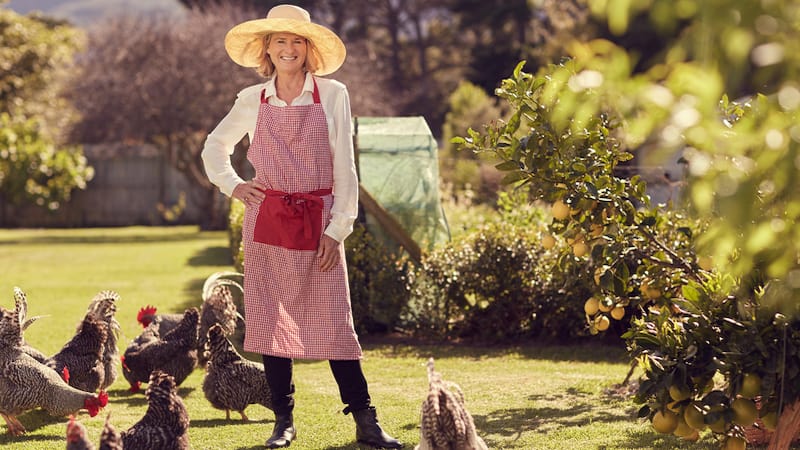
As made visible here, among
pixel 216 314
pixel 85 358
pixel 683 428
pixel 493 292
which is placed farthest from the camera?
pixel 493 292

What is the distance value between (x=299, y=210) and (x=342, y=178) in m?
0.25

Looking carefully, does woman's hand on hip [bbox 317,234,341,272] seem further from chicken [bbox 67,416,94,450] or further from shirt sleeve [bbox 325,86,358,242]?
chicken [bbox 67,416,94,450]

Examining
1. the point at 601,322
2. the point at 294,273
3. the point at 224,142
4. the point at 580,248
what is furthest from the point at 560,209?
the point at 224,142

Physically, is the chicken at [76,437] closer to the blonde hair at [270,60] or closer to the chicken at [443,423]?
the chicken at [443,423]

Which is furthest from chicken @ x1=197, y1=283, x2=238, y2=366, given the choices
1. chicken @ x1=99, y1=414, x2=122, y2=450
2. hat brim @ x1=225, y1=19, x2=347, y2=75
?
chicken @ x1=99, y1=414, x2=122, y2=450

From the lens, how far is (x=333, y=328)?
5.23 metres

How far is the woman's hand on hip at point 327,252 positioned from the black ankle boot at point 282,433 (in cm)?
82

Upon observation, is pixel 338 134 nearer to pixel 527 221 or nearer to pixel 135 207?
pixel 527 221

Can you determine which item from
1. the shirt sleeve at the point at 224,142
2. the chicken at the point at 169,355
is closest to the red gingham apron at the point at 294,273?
the shirt sleeve at the point at 224,142

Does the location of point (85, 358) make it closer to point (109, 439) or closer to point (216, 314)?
point (216, 314)

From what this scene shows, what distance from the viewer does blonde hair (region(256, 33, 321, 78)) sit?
17.5 feet

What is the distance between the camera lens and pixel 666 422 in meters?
3.95

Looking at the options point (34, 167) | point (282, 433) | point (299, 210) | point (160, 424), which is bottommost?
point (282, 433)

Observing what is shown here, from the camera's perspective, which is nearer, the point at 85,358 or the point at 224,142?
the point at 224,142
